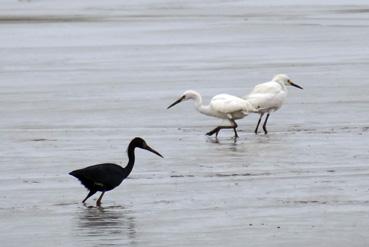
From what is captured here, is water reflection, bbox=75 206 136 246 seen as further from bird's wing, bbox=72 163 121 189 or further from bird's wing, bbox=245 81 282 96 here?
bird's wing, bbox=245 81 282 96

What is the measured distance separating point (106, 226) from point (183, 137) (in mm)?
5856

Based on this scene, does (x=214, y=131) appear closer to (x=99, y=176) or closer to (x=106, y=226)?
(x=99, y=176)

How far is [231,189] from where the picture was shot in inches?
519

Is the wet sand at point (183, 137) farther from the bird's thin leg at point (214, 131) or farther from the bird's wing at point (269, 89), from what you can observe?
the bird's wing at point (269, 89)

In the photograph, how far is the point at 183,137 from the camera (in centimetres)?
1723

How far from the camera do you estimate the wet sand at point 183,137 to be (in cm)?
1140

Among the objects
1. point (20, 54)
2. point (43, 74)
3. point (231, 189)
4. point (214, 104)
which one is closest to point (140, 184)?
point (231, 189)

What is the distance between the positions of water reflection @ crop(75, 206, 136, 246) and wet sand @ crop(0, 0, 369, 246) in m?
0.02

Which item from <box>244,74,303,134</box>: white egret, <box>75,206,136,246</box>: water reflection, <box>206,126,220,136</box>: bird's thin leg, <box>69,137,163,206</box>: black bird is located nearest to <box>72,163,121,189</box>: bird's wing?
<box>69,137,163,206</box>: black bird

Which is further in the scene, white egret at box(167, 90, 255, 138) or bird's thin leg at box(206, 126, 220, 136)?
white egret at box(167, 90, 255, 138)

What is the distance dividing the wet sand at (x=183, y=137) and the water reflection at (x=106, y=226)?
2cm

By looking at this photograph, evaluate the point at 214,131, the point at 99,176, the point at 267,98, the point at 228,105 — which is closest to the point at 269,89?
the point at 267,98

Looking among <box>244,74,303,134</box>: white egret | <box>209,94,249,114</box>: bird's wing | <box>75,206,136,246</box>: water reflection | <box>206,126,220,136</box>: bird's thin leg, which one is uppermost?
<box>75,206,136,246</box>: water reflection

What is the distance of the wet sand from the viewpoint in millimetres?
11398
